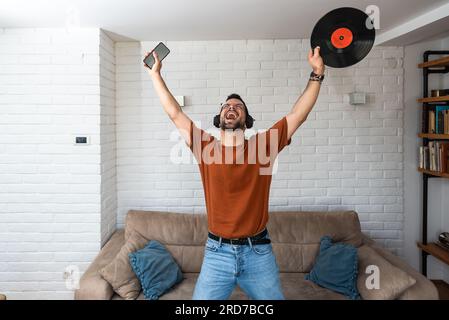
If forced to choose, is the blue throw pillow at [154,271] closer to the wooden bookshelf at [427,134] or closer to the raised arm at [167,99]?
the raised arm at [167,99]

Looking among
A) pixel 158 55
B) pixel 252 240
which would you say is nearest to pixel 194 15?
pixel 158 55

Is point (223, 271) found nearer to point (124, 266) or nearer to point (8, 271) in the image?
point (124, 266)

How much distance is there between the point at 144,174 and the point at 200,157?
1.82 metres

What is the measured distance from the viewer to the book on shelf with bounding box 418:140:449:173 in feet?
10.4

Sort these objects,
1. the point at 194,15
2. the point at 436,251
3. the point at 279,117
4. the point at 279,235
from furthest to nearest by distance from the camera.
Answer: the point at 279,117
the point at 436,251
the point at 279,235
the point at 194,15

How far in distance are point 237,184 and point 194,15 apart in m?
1.49

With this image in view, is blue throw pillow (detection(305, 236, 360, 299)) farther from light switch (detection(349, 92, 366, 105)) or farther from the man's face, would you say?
the man's face

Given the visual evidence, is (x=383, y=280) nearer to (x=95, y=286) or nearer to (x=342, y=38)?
(x=342, y=38)

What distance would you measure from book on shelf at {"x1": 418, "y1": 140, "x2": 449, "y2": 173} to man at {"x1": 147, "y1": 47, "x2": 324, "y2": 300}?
190cm

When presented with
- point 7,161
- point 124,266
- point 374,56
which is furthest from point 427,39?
point 7,161

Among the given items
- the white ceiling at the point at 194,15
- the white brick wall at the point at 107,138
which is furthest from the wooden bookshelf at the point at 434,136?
the white brick wall at the point at 107,138

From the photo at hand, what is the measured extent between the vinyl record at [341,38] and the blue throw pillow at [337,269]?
1.51m

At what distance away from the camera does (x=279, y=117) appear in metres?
3.49

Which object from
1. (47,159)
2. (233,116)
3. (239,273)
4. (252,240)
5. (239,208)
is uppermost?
(233,116)
